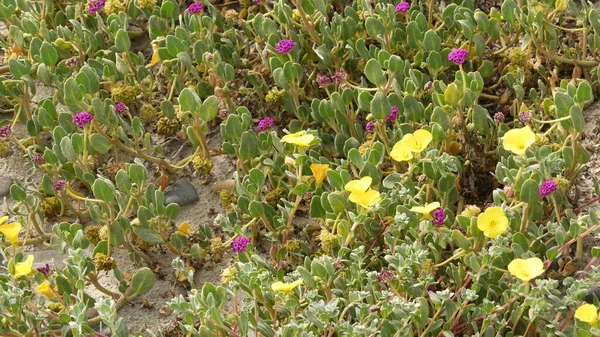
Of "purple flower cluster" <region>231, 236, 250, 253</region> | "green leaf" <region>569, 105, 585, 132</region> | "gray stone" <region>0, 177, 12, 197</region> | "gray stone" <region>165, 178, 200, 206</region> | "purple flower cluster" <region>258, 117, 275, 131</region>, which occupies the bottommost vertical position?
"gray stone" <region>0, 177, 12, 197</region>

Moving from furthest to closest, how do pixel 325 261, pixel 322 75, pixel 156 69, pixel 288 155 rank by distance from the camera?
pixel 156 69 → pixel 322 75 → pixel 288 155 → pixel 325 261

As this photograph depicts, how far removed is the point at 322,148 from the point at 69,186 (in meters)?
0.97

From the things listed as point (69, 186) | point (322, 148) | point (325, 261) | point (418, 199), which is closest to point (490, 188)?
point (418, 199)

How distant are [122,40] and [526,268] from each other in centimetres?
202

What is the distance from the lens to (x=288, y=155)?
11.7ft

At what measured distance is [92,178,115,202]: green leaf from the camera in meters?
3.35

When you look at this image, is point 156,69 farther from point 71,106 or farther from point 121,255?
point 121,255

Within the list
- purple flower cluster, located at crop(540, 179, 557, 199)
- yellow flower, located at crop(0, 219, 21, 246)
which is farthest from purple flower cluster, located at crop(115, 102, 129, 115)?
purple flower cluster, located at crop(540, 179, 557, 199)

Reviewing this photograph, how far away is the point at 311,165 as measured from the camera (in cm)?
341

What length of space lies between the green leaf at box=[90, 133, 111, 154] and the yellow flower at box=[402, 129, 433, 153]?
46.0 inches

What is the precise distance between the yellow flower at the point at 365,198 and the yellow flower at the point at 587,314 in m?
0.71

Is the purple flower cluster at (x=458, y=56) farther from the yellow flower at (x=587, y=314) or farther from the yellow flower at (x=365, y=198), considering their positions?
the yellow flower at (x=587, y=314)

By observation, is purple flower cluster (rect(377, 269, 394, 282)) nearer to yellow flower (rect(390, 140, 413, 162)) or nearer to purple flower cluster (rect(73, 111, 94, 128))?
yellow flower (rect(390, 140, 413, 162))

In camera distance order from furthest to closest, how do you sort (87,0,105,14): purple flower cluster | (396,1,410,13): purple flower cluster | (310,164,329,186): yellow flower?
1. (87,0,105,14): purple flower cluster
2. (396,1,410,13): purple flower cluster
3. (310,164,329,186): yellow flower
